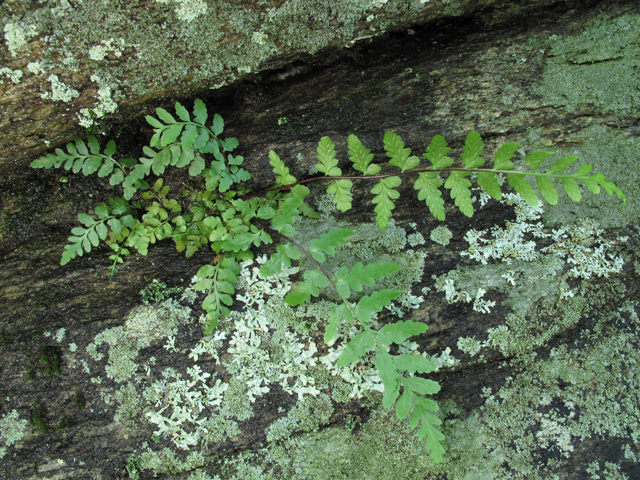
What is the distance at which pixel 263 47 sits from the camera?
2.99 m

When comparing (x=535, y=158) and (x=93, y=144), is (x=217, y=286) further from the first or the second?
(x=535, y=158)

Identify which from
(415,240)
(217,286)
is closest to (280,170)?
(217,286)

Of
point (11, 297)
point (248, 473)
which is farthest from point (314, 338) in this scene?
point (11, 297)

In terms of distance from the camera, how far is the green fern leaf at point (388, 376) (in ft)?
8.27

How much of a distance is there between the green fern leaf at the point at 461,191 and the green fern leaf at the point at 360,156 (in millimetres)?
528

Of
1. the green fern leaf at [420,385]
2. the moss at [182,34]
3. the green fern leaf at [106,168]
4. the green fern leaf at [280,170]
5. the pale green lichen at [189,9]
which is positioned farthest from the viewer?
the green fern leaf at [106,168]

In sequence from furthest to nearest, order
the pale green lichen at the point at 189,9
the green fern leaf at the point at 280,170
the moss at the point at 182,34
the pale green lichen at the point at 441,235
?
the pale green lichen at the point at 441,235 → the green fern leaf at the point at 280,170 → the pale green lichen at the point at 189,9 → the moss at the point at 182,34

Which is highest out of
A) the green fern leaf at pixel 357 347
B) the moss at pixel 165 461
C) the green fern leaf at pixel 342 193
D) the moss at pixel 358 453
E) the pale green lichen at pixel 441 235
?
the green fern leaf at pixel 342 193

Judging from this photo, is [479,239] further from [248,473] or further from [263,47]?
[248,473]

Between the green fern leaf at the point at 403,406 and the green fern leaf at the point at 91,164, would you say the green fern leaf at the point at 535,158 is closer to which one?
the green fern leaf at the point at 403,406

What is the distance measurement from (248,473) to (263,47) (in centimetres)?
325

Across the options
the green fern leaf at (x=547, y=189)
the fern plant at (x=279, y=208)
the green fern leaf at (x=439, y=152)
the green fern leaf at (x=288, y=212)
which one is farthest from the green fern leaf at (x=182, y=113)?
the green fern leaf at (x=547, y=189)

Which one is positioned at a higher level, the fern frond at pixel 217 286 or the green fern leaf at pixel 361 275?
the fern frond at pixel 217 286

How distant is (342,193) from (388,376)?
4.35ft
